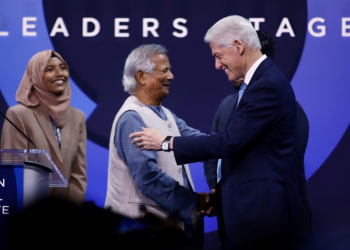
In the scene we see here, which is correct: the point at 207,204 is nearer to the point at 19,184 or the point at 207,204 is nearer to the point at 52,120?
the point at 19,184

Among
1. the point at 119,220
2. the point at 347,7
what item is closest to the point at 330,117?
the point at 347,7

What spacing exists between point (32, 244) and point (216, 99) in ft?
12.4

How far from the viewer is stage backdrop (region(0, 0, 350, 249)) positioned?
4672 mm

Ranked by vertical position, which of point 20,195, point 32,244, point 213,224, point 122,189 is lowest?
point 213,224

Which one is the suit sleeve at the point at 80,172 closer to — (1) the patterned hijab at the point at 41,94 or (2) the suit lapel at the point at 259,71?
(1) the patterned hijab at the point at 41,94

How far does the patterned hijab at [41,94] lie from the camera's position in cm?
443

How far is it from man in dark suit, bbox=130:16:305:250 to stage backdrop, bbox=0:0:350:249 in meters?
2.06

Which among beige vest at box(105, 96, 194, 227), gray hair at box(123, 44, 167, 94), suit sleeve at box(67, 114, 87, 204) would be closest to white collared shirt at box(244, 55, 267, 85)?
beige vest at box(105, 96, 194, 227)

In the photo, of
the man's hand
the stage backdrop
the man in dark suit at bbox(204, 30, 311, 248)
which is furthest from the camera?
the stage backdrop

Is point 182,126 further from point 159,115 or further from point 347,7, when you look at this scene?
point 347,7

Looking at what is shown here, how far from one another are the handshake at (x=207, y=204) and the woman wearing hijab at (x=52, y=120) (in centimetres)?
143

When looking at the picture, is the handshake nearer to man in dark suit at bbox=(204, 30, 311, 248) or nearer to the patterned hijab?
man in dark suit at bbox=(204, 30, 311, 248)

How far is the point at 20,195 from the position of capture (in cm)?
207

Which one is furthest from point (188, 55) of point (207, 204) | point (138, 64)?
point (207, 204)
